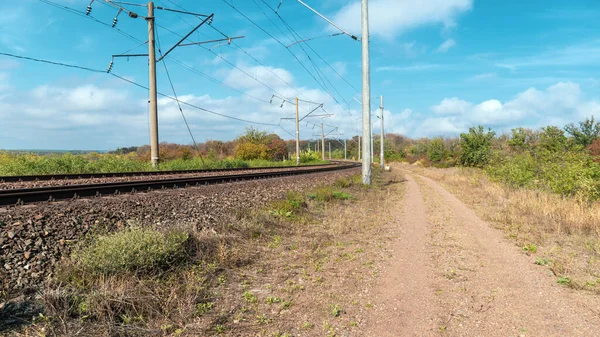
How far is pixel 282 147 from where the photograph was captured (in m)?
80.4

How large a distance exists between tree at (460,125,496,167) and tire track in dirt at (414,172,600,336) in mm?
42148

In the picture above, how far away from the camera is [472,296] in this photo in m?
4.98

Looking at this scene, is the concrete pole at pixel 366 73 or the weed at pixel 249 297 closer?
the weed at pixel 249 297

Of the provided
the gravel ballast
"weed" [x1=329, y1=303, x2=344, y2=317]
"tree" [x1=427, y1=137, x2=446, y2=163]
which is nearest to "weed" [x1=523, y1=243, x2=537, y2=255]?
"weed" [x1=329, y1=303, x2=344, y2=317]

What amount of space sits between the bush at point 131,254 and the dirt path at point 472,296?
9.35 ft

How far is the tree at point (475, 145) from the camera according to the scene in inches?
1831

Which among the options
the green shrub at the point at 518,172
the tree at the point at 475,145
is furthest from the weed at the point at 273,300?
the tree at the point at 475,145

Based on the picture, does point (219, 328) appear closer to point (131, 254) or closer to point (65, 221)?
point (131, 254)

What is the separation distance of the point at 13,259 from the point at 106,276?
43.1 inches

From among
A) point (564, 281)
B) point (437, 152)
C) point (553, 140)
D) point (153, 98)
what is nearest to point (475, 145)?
point (437, 152)

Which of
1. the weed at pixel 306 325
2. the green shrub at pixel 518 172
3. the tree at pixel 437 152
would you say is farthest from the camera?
the tree at pixel 437 152

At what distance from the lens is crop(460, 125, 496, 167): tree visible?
46500 mm

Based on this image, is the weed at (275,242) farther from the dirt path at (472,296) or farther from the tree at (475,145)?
the tree at (475,145)

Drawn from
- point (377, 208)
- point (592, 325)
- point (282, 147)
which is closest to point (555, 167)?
point (377, 208)
